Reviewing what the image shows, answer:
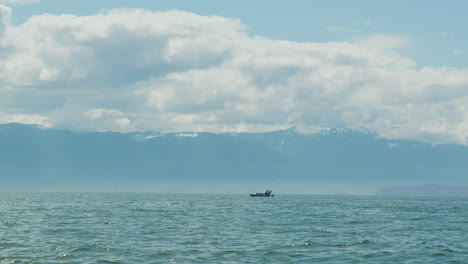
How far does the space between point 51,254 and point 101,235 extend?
13387mm

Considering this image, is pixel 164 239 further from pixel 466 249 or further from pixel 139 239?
pixel 466 249

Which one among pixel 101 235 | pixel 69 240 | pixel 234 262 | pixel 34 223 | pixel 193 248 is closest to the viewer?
pixel 234 262

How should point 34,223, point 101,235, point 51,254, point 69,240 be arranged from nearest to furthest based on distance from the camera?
point 51,254 < point 69,240 < point 101,235 < point 34,223

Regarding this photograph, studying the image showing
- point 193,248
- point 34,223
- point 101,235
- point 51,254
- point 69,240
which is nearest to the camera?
point 51,254

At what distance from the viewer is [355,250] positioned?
169 ft

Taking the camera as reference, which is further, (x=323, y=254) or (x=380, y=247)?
(x=380, y=247)

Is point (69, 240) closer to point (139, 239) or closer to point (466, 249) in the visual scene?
point (139, 239)

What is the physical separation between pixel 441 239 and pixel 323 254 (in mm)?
20993

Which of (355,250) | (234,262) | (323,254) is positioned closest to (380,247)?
(355,250)

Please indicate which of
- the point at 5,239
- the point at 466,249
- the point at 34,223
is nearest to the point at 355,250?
the point at 466,249

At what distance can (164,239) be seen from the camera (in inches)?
2270

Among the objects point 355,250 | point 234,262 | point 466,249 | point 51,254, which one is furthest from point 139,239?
point 466,249

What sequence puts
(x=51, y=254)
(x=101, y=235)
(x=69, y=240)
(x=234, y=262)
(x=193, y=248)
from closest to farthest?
(x=234, y=262) → (x=51, y=254) → (x=193, y=248) → (x=69, y=240) → (x=101, y=235)

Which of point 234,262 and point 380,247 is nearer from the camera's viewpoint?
point 234,262
